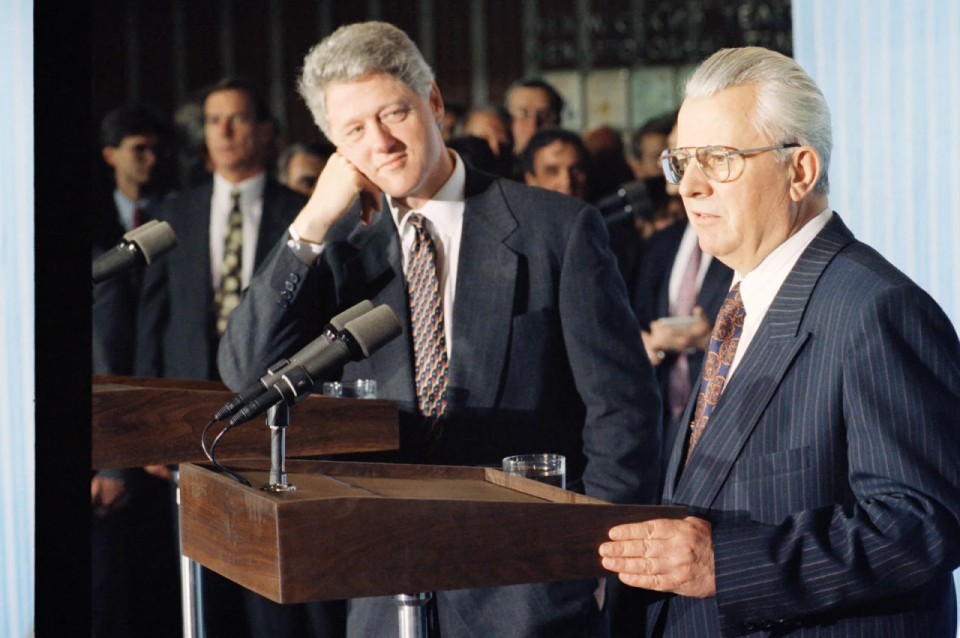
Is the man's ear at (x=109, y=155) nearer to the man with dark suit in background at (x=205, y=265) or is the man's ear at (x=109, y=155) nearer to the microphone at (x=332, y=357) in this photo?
the man with dark suit in background at (x=205, y=265)

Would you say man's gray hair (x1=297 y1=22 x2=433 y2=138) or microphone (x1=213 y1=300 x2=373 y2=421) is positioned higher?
man's gray hair (x1=297 y1=22 x2=433 y2=138)

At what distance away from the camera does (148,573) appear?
4008 millimetres

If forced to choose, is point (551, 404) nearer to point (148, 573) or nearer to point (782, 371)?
point (782, 371)

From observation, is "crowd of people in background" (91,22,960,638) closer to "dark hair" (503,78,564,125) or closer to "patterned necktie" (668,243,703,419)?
"patterned necktie" (668,243,703,419)

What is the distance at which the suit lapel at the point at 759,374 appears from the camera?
146 cm

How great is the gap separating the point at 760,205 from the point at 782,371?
25 centimetres

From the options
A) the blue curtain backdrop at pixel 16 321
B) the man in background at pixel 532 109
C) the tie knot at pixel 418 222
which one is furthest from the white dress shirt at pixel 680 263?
the blue curtain backdrop at pixel 16 321

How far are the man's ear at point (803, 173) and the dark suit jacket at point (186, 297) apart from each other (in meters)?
2.66

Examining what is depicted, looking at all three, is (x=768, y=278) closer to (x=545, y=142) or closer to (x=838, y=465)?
(x=838, y=465)

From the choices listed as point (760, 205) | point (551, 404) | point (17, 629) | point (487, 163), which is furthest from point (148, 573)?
point (760, 205)

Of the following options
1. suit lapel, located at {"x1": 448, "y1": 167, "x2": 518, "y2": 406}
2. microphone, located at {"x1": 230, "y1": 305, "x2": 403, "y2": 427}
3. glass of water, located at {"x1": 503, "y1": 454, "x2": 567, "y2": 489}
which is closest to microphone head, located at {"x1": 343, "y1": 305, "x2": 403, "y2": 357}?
microphone, located at {"x1": 230, "y1": 305, "x2": 403, "y2": 427}

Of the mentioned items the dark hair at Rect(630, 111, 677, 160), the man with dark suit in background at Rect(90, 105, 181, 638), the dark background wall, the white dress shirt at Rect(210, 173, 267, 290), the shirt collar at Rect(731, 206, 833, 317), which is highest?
the dark background wall

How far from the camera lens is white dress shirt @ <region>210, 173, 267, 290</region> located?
3955 millimetres

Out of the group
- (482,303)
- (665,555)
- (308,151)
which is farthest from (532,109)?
(665,555)
